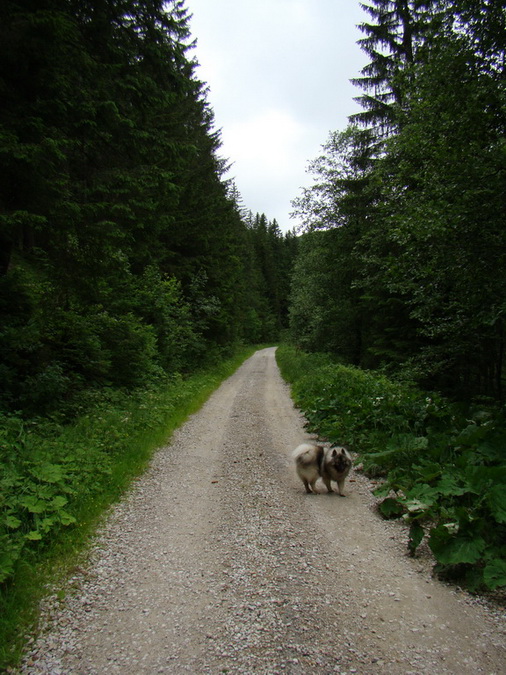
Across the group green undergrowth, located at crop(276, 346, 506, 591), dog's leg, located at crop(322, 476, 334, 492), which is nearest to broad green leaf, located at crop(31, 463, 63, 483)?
dog's leg, located at crop(322, 476, 334, 492)

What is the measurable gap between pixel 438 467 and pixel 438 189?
484 cm

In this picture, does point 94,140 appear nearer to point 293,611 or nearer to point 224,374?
point 293,611

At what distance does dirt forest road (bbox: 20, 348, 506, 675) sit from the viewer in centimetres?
277

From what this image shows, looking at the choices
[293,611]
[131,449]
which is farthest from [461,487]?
[131,449]

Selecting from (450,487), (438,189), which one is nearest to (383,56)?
(438,189)

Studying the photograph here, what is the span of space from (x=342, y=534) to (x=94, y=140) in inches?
321

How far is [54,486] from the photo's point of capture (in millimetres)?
5066

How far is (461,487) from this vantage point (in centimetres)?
441

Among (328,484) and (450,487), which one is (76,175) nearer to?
(328,484)

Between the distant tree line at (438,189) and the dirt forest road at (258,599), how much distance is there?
449 cm

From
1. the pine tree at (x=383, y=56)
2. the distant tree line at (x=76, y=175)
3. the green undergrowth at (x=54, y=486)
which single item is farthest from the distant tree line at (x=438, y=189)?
the green undergrowth at (x=54, y=486)

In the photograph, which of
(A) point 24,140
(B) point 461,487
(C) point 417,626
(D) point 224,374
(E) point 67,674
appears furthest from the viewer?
(D) point 224,374

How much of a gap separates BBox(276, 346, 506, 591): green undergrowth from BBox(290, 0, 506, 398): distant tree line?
2.00m

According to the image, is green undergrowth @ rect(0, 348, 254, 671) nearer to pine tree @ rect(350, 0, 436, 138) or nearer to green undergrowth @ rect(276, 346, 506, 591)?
green undergrowth @ rect(276, 346, 506, 591)
